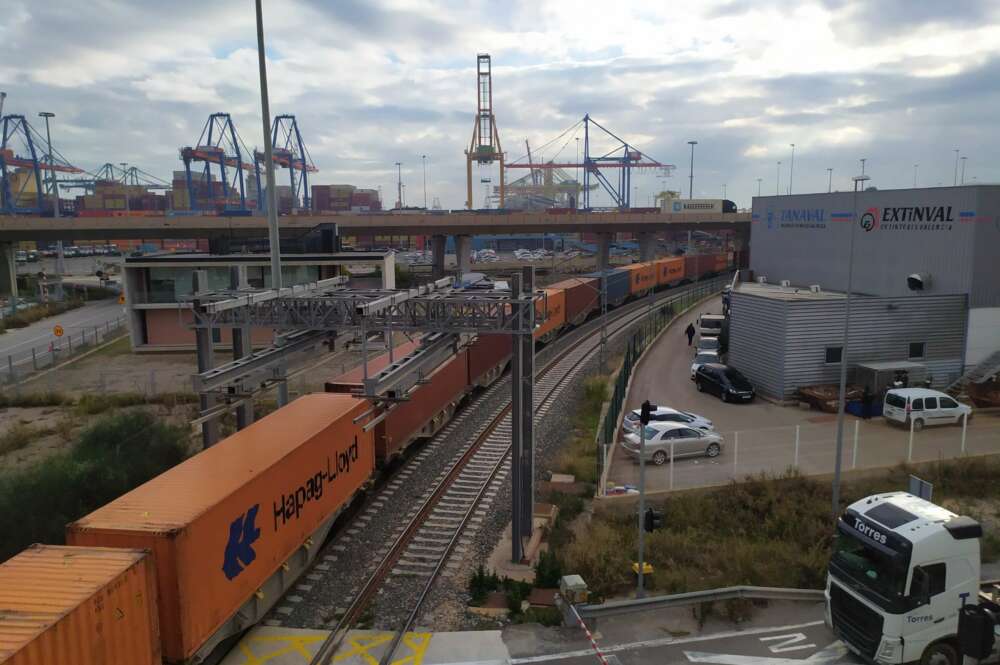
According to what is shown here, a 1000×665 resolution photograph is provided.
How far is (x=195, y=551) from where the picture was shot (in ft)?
29.6

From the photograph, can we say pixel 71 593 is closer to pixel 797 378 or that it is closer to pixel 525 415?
pixel 525 415

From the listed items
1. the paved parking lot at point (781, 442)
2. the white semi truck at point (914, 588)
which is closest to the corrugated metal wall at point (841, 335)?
the paved parking lot at point (781, 442)

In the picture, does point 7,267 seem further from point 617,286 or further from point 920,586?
point 920,586

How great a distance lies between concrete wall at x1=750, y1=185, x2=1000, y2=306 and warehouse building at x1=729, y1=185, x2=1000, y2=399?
1.6 inches

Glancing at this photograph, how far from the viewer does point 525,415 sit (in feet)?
46.8

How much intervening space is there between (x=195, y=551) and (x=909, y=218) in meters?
29.6

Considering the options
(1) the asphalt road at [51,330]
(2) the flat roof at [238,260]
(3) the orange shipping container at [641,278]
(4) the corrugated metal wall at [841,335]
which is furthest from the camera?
(3) the orange shipping container at [641,278]

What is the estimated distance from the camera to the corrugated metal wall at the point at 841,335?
84.2 ft

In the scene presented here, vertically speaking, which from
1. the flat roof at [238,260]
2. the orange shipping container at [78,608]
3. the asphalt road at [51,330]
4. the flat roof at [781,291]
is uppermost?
the flat roof at [238,260]

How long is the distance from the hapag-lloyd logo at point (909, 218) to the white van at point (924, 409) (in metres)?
8.22

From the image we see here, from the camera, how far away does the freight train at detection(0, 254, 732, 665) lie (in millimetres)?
7215

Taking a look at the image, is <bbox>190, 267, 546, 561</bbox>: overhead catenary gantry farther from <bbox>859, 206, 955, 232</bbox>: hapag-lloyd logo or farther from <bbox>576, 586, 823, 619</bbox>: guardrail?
<bbox>859, 206, 955, 232</bbox>: hapag-lloyd logo

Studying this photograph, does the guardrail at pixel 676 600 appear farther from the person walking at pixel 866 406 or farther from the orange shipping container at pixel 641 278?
the orange shipping container at pixel 641 278

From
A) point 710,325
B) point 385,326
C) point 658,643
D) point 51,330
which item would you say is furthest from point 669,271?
point 658,643
